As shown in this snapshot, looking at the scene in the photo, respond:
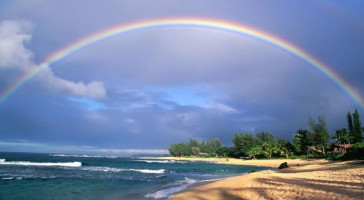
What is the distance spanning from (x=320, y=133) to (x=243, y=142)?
55.1 m

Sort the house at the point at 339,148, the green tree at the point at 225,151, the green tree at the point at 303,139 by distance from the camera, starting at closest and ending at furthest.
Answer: the house at the point at 339,148 < the green tree at the point at 303,139 < the green tree at the point at 225,151

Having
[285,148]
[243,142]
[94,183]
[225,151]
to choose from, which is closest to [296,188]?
[94,183]

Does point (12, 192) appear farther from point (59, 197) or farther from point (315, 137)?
point (315, 137)

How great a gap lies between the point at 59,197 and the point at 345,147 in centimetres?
6275

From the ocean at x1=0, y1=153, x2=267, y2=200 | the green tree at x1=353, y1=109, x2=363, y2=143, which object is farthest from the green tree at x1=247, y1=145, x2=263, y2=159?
the ocean at x1=0, y1=153, x2=267, y2=200

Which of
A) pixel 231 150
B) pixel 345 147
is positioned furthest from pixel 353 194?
pixel 231 150

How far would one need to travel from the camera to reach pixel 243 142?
142 m

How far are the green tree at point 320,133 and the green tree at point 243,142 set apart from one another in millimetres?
48329

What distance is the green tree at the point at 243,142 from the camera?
14000 centimetres

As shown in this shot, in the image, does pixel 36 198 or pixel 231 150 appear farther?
pixel 231 150

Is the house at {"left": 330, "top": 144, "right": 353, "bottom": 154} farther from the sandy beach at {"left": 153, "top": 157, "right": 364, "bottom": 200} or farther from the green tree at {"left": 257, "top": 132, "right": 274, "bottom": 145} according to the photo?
the green tree at {"left": 257, "top": 132, "right": 274, "bottom": 145}

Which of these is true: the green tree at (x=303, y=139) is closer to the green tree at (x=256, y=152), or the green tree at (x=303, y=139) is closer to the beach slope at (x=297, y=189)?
the green tree at (x=256, y=152)

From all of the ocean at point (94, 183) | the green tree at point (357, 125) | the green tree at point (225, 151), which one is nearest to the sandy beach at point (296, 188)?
the ocean at point (94, 183)

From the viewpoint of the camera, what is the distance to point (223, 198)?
18.3 metres
